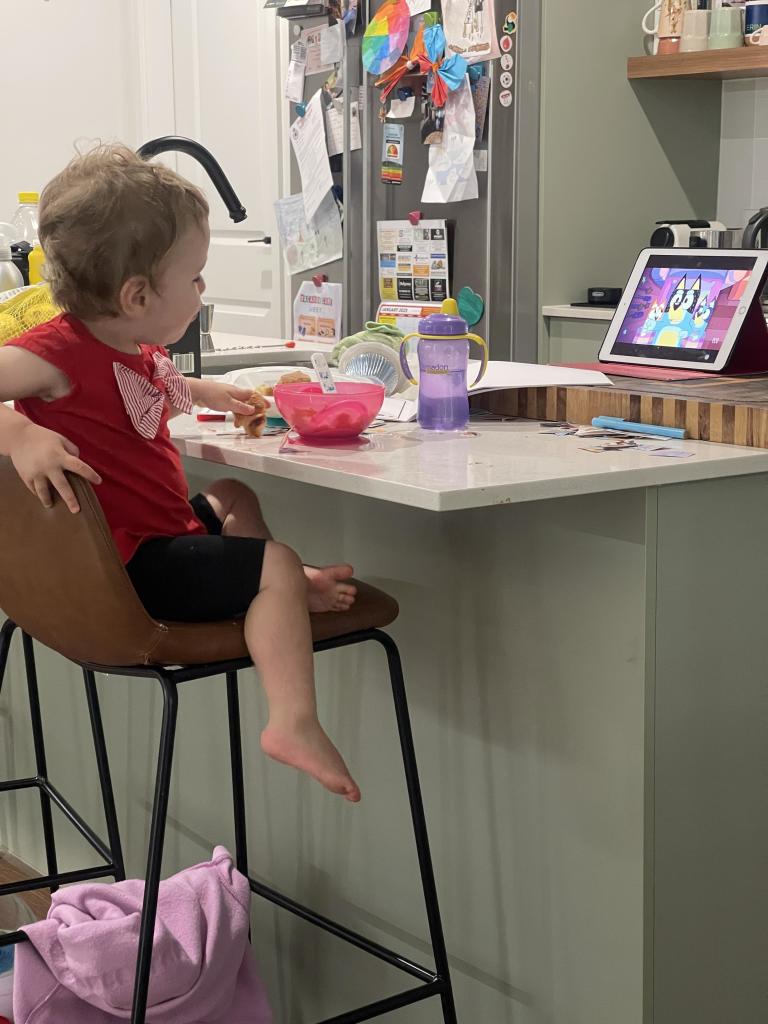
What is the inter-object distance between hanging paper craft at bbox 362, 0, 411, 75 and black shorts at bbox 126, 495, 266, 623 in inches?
98.7

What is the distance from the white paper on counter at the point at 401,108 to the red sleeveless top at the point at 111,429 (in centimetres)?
228

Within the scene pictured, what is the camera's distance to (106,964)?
1745 millimetres

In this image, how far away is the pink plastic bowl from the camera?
159cm

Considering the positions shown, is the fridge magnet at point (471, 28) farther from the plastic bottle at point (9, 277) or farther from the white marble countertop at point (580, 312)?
the plastic bottle at point (9, 277)

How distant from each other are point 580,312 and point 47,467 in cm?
225

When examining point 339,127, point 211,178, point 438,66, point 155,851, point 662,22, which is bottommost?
point 155,851

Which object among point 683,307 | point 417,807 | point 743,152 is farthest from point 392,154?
point 417,807

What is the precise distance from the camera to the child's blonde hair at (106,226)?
153cm

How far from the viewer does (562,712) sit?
1.56 metres

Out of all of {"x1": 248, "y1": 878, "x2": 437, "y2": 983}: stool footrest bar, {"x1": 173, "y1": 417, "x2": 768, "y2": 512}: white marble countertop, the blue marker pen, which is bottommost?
{"x1": 248, "y1": 878, "x2": 437, "y2": 983}: stool footrest bar

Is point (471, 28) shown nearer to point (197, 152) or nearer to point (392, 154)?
point (392, 154)

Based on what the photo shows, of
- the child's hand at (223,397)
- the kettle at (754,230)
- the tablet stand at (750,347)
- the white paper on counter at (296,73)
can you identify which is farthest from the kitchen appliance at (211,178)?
the white paper on counter at (296,73)

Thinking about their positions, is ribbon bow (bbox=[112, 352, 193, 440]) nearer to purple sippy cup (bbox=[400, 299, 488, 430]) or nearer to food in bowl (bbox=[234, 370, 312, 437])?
food in bowl (bbox=[234, 370, 312, 437])

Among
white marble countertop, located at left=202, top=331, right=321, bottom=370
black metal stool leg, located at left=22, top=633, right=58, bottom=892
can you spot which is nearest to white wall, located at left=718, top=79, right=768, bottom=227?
white marble countertop, located at left=202, top=331, right=321, bottom=370
